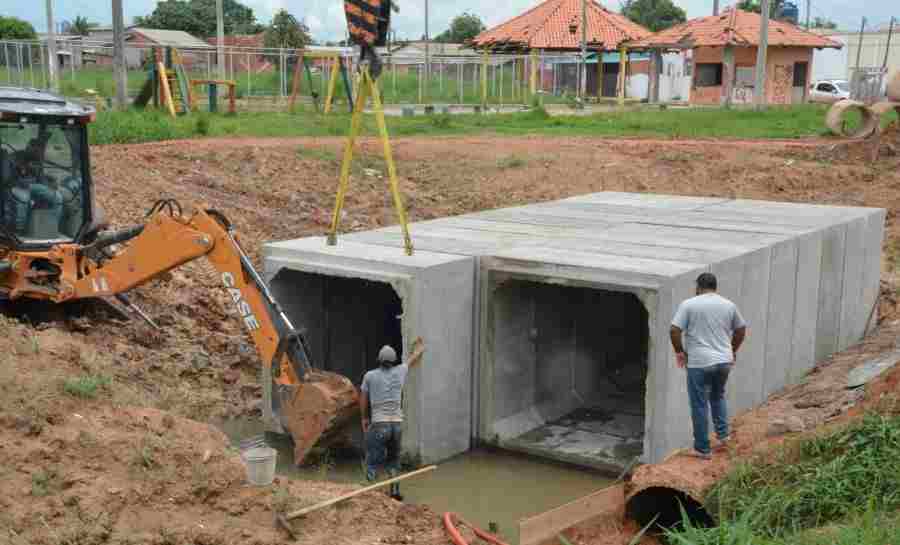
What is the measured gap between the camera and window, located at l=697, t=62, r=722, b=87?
48906mm

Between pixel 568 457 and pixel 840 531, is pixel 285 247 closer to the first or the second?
pixel 568 457

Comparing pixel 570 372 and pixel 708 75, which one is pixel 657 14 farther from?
pixel 570 372

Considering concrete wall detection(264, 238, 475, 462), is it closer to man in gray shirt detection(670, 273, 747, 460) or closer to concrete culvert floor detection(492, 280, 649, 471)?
concrete culvert floor detection(492, 280, 649, 471)

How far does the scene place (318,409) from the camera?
10.7 meters

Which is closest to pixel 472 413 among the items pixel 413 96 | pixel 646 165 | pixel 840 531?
pixel 840 531

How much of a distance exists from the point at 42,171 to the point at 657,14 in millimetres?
80486

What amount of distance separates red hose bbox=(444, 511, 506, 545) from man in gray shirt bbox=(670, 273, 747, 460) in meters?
1.94

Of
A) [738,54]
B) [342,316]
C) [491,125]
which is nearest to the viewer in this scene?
[342,316]

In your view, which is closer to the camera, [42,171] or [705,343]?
[705,343]

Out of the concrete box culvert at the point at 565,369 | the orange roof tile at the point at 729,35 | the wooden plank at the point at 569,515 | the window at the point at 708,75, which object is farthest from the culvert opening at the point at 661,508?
the window at the point at 708,75

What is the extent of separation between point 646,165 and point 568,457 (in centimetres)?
1503

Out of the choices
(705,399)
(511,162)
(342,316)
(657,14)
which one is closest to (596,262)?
(705,399)

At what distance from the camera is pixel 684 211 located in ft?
54.5

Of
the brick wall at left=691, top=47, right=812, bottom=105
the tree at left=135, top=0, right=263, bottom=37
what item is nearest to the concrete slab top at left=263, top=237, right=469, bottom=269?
the brick wall at left=691, top=47, right=812, bottom=105
